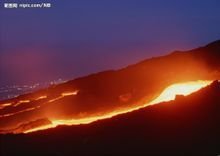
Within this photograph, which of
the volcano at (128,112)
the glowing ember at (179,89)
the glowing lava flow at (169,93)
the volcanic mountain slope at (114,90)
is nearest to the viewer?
the volcano at (128,112)

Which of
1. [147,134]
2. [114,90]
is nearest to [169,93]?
[114,90]

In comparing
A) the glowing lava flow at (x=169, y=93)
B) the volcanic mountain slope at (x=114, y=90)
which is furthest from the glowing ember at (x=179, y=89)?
the volcanic mountain slope at (x=114, y=90)

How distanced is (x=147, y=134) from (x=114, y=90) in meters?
8.05

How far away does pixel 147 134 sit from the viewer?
59.8 ft

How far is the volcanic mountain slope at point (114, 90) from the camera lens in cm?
2378

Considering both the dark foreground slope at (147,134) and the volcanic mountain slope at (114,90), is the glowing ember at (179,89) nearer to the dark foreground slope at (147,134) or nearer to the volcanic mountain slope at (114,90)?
the volcanic mountain slope at (114,90)

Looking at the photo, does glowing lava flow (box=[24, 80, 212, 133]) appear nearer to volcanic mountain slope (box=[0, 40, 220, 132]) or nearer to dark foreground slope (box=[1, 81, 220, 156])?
volcanic mountain slope (box=[0, 40, 220, 132])

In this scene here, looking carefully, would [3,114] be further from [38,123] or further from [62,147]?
[62,147]

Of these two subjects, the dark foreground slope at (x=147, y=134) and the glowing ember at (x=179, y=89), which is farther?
the glowing ember at (x=179, y=89)

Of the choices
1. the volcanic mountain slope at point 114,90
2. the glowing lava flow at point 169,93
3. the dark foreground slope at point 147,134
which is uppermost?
the volcanic mountain slope at point 114,90

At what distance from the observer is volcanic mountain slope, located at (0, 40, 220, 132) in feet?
78.0

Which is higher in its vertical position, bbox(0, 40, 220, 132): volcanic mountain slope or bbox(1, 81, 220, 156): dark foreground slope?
bbox(0, 40, 220, 132): volcanic mountain slope

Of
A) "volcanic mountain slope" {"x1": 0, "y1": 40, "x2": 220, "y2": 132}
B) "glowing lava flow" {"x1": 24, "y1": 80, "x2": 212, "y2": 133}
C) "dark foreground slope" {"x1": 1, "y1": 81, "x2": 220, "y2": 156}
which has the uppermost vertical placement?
"volcanic mountain slope" {"x1": 0, "y1": 40, "x2": 220, "y2": 132}

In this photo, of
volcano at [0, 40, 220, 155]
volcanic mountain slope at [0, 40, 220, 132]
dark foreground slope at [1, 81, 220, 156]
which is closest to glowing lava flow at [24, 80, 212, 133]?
volcano at [0, 40, 220, 155]
